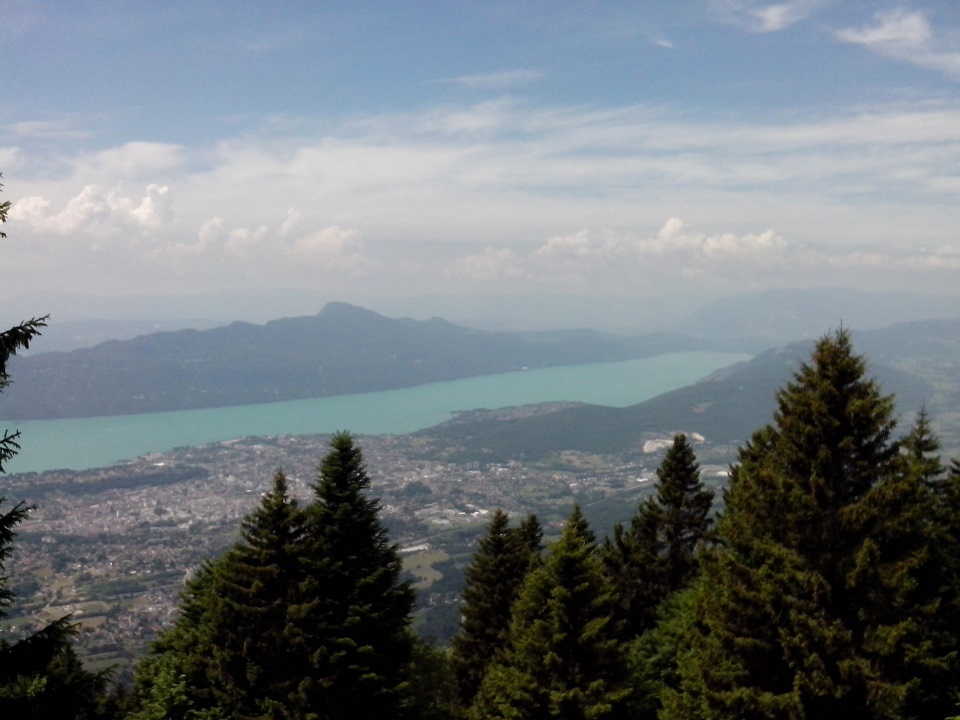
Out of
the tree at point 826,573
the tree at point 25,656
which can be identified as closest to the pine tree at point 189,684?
the tree at point 25,656

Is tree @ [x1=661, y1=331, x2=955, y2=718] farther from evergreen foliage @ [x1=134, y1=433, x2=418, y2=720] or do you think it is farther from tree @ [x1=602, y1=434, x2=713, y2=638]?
tree @ [x1=602, y1=434, x2=713, y2=638]

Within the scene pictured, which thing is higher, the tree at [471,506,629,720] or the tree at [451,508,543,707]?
the tree at [471,506,629,720]

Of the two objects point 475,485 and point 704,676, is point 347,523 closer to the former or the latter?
point 704,676

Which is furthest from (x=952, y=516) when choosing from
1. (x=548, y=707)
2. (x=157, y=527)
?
(x=157, y=527)

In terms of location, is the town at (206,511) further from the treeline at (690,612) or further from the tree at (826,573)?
the tree at (826,573)

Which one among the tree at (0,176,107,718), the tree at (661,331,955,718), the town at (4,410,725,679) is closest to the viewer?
the tree at (0,176,107,718)

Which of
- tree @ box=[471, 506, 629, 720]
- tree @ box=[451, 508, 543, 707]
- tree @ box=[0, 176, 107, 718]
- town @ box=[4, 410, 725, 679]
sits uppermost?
tree @ box=[0, 176, 107, 718]

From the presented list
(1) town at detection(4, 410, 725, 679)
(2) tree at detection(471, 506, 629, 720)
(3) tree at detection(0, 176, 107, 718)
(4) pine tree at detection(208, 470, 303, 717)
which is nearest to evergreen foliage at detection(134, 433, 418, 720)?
(4) pine tree at detection(208, 470, 303, 717)

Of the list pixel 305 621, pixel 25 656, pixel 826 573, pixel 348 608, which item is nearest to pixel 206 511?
pixel 348 608
